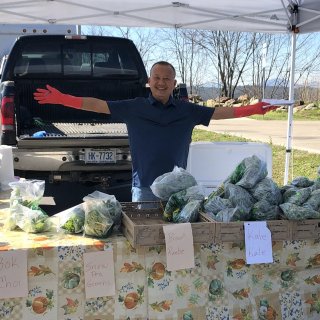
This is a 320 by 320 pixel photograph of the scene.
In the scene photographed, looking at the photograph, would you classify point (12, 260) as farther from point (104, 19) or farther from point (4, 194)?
point (104, 19)

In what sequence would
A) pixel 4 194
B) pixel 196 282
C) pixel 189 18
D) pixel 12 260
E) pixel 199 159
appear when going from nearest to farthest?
pixel 12 260, pixel 196 282, pixel 4 194, pixel 199 159, pixel 189 18

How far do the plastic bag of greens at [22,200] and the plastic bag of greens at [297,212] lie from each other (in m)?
1.13

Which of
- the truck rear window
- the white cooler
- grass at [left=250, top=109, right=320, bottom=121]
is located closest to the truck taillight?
the truck rear window

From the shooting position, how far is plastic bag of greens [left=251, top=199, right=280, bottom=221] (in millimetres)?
2283

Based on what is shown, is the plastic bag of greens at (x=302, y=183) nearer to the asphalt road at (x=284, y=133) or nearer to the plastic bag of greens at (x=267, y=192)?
the plastic bag of greens at (x=267, y=192)

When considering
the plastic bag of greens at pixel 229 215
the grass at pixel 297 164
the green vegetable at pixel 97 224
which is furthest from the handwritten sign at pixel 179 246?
the grass at pixel 297 164

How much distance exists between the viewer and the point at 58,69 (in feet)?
20.3

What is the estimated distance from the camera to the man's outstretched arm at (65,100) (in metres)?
3.24

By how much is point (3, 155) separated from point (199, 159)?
2.10 meters

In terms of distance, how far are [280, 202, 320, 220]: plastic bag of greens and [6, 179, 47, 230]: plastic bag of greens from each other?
3.70 ft

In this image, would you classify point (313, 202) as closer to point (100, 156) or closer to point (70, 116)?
point (100, 156)

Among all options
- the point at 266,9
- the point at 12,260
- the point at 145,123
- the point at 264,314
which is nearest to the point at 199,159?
the point at 145,123

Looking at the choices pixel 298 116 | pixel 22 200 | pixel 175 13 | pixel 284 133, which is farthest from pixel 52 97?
pixel 298 116

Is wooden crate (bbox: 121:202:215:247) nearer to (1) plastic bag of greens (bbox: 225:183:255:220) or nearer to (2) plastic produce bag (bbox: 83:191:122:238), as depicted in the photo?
(2) plastic produce bag (bbox: 83:191:122:238)
